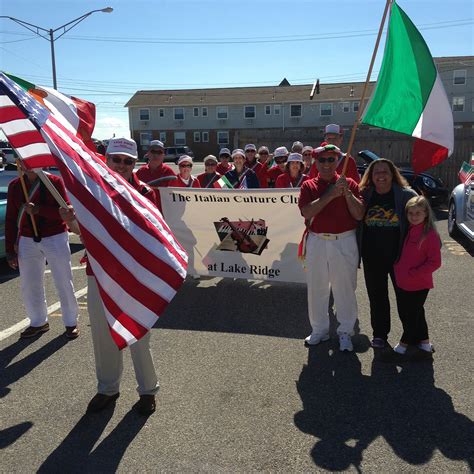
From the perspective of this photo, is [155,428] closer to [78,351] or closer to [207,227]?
[78,351]

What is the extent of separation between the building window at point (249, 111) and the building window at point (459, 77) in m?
19.0

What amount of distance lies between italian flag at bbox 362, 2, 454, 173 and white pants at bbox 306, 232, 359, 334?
1081 millimetres

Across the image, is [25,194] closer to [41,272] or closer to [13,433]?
[41,272]

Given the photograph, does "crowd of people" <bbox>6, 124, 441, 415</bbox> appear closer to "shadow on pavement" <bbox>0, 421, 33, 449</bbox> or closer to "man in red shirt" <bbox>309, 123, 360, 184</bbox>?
"shadow on pavement" <bbox>0, 421, 33, 449</bbox>

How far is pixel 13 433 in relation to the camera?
3.21 metres

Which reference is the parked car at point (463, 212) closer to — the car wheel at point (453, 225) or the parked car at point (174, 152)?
the car wheel at point (453, 225)

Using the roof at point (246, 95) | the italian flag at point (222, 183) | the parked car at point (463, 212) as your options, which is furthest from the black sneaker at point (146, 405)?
the roof at point (246, 95)

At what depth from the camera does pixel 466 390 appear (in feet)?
12.0

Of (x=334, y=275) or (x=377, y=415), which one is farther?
(x=334, y=275)

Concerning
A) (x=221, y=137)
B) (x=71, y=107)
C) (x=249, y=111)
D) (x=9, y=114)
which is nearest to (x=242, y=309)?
(x=71, y=107)

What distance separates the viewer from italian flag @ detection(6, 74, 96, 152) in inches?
149

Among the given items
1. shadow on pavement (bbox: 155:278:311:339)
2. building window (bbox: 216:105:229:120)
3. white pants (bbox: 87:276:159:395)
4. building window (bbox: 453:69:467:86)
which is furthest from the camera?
building window (bbox: 216:105:229:120)

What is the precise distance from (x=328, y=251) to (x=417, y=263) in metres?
0.78

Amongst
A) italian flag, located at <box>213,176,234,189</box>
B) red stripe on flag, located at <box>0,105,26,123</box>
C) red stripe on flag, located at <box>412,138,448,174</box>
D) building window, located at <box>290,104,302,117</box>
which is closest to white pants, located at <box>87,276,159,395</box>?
red stripe on flag, located at <box>0,105,26,123</box>
